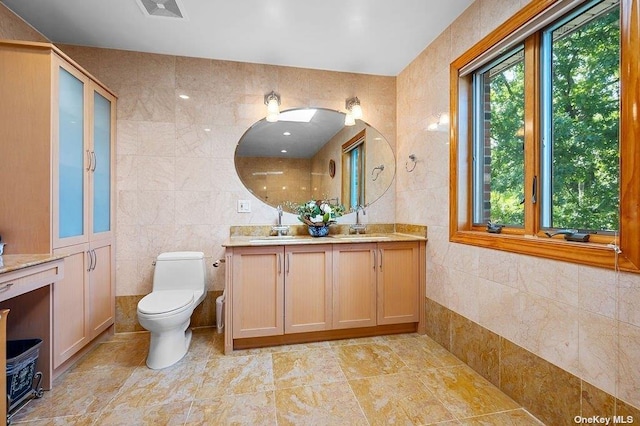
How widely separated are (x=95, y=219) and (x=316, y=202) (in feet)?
5.76

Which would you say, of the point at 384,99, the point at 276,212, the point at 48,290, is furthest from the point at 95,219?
the point at 384,99

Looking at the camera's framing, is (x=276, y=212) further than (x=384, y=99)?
No

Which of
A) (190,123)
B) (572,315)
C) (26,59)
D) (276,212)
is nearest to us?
(572,315)

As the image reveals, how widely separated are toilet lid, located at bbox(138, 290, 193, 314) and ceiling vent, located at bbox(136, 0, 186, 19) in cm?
199

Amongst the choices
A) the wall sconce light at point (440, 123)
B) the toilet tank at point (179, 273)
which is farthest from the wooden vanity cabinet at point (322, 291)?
the wall sconce light at point (440, 123)

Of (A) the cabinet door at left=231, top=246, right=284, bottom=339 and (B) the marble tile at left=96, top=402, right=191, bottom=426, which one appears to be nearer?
(B) the marble tile at left=96, top=402, right=191, bottom=426

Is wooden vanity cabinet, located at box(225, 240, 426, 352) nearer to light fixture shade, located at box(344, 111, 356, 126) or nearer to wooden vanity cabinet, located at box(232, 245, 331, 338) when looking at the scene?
wooden vanity cabinet, located at box(232, 245, 331, 338)

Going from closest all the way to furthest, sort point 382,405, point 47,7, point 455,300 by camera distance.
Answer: point 382,405
point 47,7
point 455,300

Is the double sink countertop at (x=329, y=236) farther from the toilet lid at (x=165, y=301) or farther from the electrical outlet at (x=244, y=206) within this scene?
the toilet lid at (x=165, y=301)

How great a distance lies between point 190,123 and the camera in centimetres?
257

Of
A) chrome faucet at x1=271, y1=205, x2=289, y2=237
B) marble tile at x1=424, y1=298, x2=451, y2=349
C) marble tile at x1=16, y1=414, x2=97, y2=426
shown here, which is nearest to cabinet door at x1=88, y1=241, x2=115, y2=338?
marble tile at x1=16, y1=414, x2=97, y2=426

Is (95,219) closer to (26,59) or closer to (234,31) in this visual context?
(26,59)

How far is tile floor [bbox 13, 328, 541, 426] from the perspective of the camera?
1.48 meters

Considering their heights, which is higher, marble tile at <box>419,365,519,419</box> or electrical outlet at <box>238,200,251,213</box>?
electrical outlet at <box>238,200,251,213</box>
